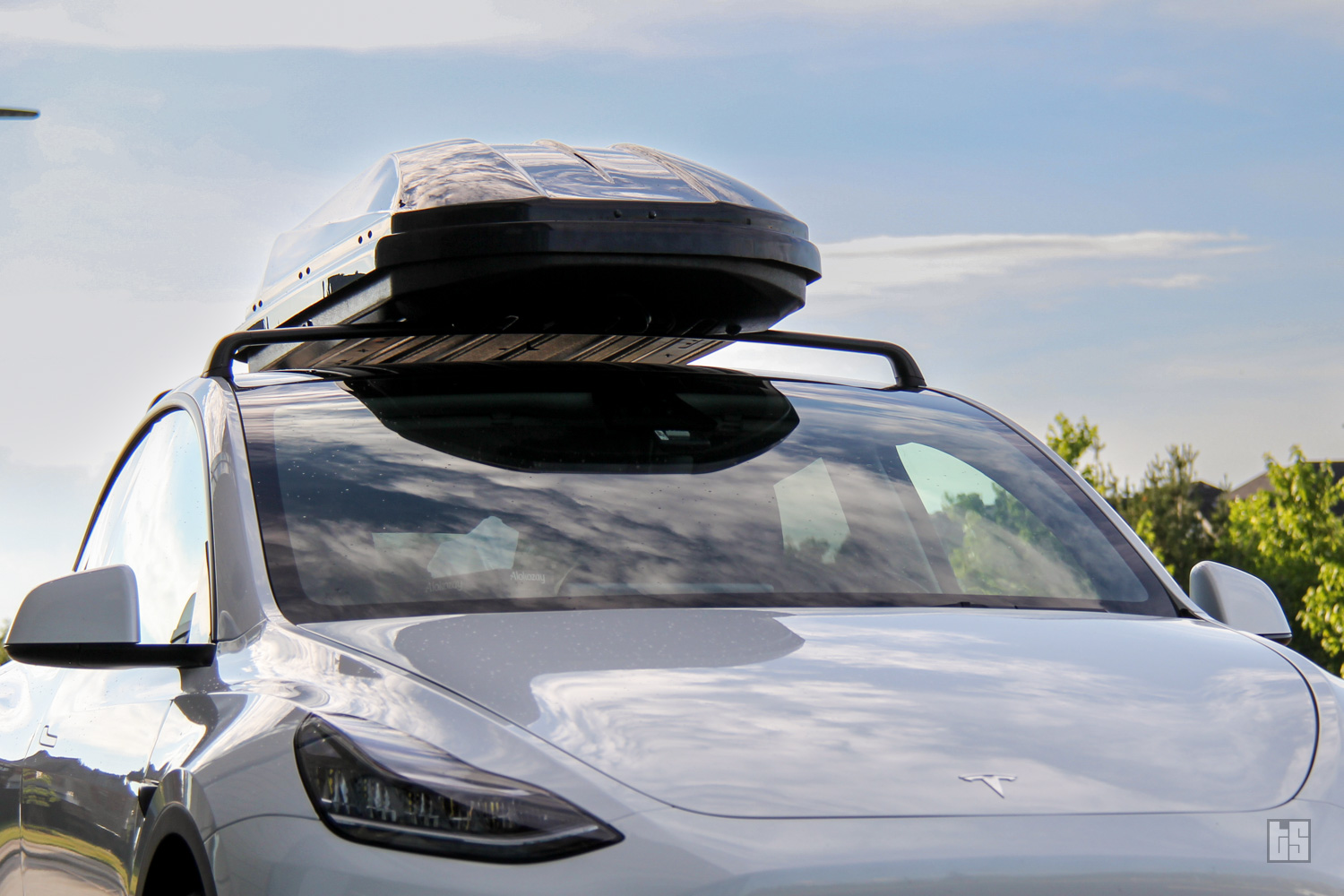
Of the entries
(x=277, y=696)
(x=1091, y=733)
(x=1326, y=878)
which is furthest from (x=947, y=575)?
(x=277, y=696)

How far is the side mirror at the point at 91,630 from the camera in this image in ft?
8.79

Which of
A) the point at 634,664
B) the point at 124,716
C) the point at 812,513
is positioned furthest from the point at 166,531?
the point at 634,664

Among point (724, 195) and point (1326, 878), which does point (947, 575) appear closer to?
point (1326, 878)

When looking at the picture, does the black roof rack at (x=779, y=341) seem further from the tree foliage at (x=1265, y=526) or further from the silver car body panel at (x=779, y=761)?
the tree foliage at (x=1265, y=526)

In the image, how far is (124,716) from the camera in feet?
9.66

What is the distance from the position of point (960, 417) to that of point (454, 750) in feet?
6.79

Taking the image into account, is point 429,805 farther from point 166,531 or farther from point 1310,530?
point 1310,530

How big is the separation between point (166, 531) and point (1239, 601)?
7.77 ft

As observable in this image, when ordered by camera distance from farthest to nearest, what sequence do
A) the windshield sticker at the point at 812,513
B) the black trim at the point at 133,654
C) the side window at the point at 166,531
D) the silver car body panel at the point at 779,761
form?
the windshield sticker at the point at 812,513 → the side window at the point at 166,531 → the black trim at the point at 133,654 → the silver car body panel at the point at 779,761

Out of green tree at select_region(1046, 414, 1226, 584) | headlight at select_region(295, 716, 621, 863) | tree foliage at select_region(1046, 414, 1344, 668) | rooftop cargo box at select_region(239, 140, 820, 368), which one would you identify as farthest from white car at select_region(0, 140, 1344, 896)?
green tree at select_region(1046, 414, 1226, 584)
